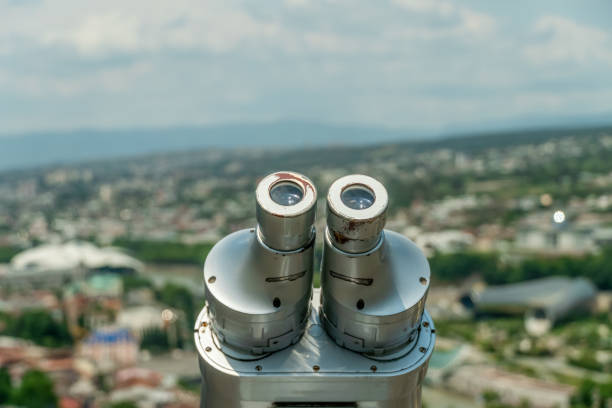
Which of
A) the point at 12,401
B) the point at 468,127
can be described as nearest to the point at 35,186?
the point at 12,401

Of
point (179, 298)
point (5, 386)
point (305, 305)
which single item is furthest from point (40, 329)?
point (305, 305)

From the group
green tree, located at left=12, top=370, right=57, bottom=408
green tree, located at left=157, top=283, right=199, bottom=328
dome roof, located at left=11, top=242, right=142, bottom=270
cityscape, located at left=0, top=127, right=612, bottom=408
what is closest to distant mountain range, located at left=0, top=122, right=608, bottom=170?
cityscape, located at left=0, top=127, right=612, bottom=408

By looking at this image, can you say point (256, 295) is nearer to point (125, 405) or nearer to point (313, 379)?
point (313, 379)

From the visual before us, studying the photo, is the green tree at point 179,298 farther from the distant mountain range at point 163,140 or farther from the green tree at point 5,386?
the distant mountain range at point 163,140

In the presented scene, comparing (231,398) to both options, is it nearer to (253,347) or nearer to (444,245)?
(253,347)

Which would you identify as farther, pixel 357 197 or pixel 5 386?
pixel 5 386

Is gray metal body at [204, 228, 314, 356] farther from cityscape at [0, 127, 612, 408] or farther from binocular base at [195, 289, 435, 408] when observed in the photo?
cityscape at [0, 127, 612, 408]
